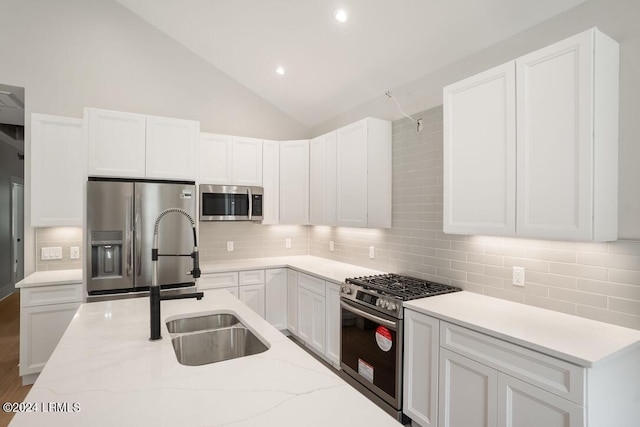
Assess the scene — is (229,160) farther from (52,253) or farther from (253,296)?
(52,253)

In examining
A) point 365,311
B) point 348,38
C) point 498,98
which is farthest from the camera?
point 348,38

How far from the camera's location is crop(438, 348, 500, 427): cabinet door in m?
1.81

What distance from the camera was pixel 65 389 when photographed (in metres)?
1.12

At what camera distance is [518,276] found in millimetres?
2312

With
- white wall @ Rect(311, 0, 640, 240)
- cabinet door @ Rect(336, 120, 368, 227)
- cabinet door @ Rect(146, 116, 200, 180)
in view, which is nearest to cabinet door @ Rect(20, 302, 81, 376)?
cabinet door @ Rect(146, 116, 200, 180)


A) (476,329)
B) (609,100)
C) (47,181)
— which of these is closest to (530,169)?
(609,100)

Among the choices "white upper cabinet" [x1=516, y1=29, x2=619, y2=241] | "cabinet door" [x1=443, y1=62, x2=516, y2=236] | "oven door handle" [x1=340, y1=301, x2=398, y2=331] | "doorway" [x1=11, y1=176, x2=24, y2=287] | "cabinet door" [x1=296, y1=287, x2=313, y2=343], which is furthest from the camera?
"doorway" [x1=11, y1=176, x2=24, y2=287]

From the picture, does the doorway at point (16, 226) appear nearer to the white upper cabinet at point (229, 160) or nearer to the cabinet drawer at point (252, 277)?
the white upper cabinet at point (229, 160)

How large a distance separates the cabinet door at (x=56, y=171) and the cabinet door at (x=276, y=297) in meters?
2.04

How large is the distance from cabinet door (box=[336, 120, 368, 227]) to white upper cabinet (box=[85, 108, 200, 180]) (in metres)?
1.53

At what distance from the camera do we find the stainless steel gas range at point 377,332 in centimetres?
239

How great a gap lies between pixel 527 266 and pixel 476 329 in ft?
2.39

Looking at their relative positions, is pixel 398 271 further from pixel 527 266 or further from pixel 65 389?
pixel 65 389

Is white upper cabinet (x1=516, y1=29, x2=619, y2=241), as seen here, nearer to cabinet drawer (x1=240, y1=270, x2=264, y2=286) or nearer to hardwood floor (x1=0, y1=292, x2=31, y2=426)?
cabinet drawer (x1=240, y1=270, x2=264, y2=286)
